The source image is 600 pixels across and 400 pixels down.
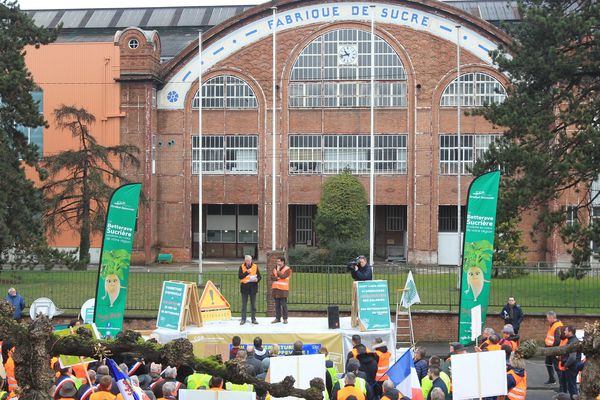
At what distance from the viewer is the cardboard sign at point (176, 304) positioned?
61.5 feet

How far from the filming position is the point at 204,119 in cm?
4719

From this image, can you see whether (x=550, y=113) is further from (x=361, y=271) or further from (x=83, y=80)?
(x=83, y=80)

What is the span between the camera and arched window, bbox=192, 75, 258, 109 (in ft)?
154

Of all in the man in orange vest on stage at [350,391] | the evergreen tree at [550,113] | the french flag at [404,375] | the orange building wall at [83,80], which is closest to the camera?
the man in orange vest on stage at [350,391]

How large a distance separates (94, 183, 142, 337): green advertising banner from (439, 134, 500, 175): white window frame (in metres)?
29.5

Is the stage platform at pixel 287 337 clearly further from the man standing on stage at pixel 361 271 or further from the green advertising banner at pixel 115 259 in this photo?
the man standing on stage at pixel 361 271

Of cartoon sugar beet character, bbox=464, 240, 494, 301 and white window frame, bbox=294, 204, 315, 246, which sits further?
white window frame, bbox=294, 204, 315, 246

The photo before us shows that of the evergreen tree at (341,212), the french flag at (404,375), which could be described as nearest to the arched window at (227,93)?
the evergreen tree at (341,212)

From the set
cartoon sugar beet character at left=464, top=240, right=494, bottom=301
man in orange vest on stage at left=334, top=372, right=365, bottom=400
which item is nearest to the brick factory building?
cartoon sugar beet character at left=464, top=240, right=494, bottom=301

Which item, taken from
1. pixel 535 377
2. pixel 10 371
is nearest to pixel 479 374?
pixel 10 371

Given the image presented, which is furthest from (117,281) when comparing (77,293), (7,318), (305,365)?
(7,318)

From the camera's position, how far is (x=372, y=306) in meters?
18.7

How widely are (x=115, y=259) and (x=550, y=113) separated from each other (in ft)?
49.1

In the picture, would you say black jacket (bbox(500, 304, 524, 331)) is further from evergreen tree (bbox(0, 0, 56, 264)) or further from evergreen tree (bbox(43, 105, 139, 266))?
evergreen tree (bbox(43, 105, 139, 266))
